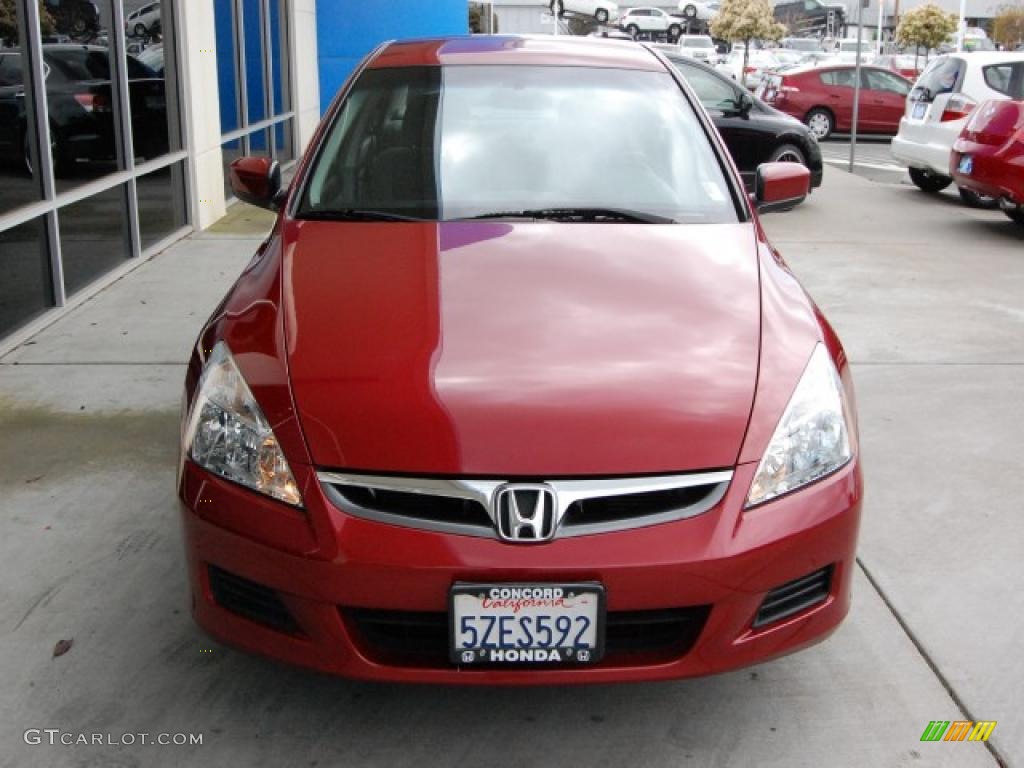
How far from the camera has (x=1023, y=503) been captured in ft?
14.3

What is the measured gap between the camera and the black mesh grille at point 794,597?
8.80 ft

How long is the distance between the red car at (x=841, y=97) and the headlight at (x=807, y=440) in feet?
63.4

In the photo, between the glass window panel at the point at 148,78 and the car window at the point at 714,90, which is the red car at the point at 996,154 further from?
the glass window panel at the point at 148,78

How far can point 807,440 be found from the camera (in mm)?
2812

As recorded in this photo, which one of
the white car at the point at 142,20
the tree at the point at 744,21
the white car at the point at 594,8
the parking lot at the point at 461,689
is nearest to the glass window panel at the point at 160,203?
the white car at the point at 142,20

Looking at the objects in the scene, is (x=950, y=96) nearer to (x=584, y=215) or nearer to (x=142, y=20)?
(x=142, y=20)

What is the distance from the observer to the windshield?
12.6 ft

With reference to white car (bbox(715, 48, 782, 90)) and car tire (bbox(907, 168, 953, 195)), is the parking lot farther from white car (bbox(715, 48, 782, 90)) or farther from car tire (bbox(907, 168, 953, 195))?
white car (bbox(715, 48, 782, 90))

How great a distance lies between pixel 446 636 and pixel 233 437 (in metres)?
0.68

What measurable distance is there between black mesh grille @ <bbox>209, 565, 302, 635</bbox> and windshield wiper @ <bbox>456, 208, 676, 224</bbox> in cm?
145

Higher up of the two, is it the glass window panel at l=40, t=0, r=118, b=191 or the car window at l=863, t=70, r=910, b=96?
the glass window panel at l=40, t=0, r=118, b=191

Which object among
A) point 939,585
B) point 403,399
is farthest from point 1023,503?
point 403,399

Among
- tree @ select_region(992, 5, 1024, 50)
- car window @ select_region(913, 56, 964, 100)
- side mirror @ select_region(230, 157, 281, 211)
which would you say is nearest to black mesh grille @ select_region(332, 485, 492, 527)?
side mirror @ select_region(230, 157, 281, 211)

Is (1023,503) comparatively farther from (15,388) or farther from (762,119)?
(762,119)
